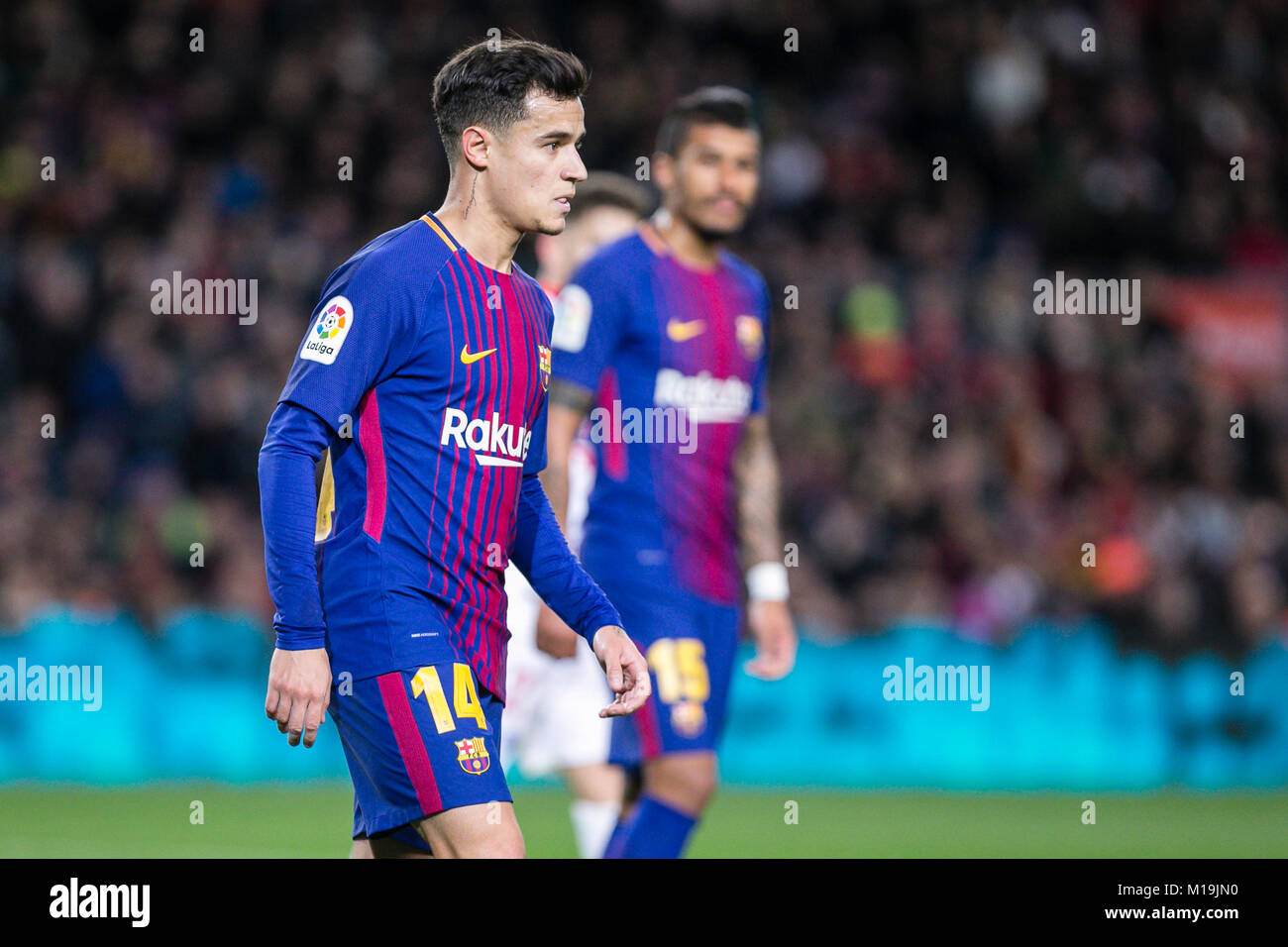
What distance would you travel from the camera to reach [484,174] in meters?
3.96

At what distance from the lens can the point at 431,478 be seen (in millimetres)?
3799

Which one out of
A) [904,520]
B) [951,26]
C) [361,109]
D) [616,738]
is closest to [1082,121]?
[951,26]

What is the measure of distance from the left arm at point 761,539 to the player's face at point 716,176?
0.66 metres

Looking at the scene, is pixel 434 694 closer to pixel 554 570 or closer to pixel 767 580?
pixel 554 570

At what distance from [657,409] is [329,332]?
1.97m

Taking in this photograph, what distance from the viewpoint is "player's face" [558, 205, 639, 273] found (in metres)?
7.00

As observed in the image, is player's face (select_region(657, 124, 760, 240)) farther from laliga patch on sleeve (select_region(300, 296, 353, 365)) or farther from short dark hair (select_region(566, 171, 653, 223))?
laliga patch on sleeve (select_region(300, 296, 353, 365))

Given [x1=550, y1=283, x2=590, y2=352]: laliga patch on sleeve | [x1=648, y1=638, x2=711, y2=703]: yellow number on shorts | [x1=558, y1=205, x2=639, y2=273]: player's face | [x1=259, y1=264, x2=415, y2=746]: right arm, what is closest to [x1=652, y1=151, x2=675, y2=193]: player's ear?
[x1=550, y1=283, x2=590, y2=352]: laliga patch on sleeve

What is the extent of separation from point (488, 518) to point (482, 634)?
0.26 m

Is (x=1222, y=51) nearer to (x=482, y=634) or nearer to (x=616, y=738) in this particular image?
(x=616, y=738)

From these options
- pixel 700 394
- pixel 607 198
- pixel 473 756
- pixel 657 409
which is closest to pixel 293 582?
pixel 473 756

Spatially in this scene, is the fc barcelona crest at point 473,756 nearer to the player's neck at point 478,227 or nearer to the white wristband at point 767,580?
the player's neck at point 478,227

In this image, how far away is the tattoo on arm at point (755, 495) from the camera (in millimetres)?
5766

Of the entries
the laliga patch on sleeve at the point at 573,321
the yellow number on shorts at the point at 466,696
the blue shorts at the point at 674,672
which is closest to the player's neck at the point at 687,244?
the laliga patch on sleeve at the point at 573,321
